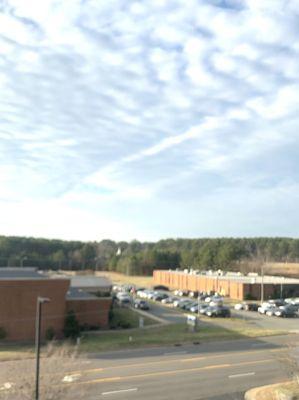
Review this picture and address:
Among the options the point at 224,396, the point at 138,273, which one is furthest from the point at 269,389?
the point at 138,273

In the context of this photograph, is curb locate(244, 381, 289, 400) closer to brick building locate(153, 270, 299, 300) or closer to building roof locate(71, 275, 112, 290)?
building roof locate(71, 275, 112, 290)

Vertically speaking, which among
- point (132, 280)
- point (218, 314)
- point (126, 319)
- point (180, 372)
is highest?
point (180, 372)

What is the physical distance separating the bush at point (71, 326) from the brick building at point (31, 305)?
45cm

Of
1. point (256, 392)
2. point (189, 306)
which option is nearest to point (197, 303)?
point (189, 306)

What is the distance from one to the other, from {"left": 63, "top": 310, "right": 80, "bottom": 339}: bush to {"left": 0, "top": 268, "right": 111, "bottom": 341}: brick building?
447 millimetres

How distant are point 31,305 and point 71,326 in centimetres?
428

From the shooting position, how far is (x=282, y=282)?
94.5 meters

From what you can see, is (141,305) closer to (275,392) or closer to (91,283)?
(91,283)

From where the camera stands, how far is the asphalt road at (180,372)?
25294mm

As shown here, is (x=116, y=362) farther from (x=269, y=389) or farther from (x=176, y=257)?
(x=176, y=257)

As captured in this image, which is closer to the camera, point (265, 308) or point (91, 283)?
point (265, 308)

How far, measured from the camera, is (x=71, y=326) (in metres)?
49.4

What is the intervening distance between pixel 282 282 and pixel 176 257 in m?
77.4

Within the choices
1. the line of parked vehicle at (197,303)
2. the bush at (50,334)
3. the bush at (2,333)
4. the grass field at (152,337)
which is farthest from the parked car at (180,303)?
the bush at (2,333)
